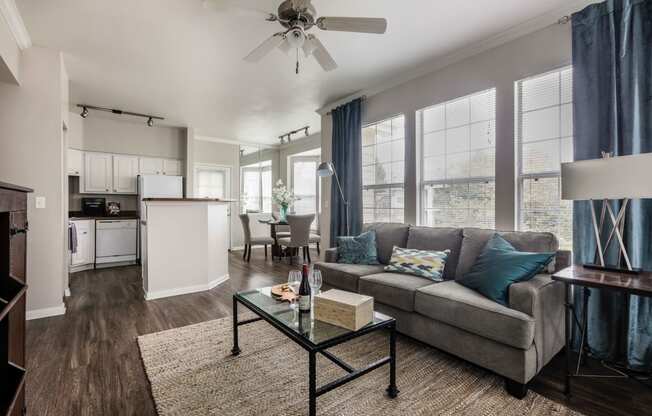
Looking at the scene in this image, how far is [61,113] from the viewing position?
3.31m

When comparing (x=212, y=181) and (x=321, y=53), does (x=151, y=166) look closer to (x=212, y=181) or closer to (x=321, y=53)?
(x=212, y=181)

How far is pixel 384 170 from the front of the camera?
14.4 ft

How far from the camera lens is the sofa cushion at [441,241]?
2947mm

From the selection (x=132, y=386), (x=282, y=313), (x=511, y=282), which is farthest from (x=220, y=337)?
(x=511, y=282)

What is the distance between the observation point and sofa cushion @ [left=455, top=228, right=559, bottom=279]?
243cm

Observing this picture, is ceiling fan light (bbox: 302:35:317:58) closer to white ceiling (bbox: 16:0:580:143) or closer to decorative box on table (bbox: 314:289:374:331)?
white ceiling (bbox: 16:0:580:143)

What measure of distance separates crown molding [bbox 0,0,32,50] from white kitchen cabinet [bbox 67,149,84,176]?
2.66m

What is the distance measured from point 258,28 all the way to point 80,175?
4688mm

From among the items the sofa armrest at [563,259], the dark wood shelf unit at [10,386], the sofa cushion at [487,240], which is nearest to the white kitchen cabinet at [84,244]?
the dark wood shelf unit at [10,386]

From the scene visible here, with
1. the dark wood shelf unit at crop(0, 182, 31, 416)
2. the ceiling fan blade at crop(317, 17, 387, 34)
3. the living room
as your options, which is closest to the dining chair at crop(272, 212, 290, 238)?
the living room

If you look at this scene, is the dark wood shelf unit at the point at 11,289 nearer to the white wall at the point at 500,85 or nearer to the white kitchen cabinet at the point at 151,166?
the white wall at the point at 500,85

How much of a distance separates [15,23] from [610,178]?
479 centimetres

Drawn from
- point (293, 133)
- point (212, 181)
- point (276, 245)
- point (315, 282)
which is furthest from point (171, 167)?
point (315, 282)

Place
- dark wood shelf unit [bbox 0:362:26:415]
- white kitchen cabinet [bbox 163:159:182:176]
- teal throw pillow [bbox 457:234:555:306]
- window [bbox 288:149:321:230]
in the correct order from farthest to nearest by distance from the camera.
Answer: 1. window [bbox 288:149:321:230]
2. white kitchen cabinet [bbox 163:159:182:176]
3. teal throw pillow [bbox 457:234:555:306]
4. dark wood shelf unit [bbox 0:362:26:415]
